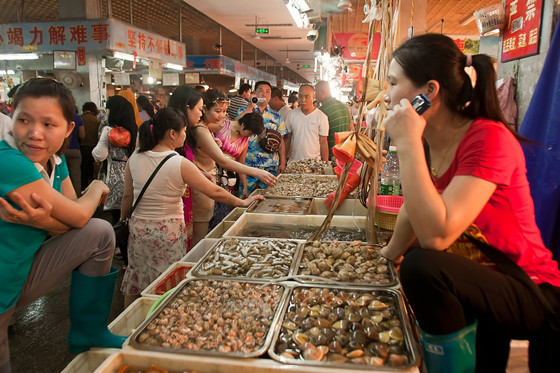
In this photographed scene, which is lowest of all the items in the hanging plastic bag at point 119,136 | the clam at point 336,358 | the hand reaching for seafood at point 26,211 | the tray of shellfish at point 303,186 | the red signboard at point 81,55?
the clam at point 336,358

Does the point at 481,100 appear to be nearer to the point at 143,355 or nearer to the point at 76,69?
the point at 143,355

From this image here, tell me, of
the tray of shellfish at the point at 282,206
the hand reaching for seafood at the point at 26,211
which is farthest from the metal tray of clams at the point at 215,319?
the tray of shellfish at the point at 282,206

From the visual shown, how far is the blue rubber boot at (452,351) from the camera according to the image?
112 cm

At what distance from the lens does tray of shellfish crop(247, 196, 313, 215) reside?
2975 mm

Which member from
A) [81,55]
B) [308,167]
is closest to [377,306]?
[308,167]

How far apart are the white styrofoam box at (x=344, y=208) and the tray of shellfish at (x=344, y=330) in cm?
156

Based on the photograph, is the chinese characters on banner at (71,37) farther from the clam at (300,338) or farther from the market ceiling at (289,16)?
the clam at (300,338)

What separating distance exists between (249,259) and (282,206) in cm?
126

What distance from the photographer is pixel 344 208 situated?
3.18 meters

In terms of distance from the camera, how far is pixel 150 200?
2.55 m

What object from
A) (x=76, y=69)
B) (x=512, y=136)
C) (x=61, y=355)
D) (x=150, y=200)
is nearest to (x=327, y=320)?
(x=512, y=136)

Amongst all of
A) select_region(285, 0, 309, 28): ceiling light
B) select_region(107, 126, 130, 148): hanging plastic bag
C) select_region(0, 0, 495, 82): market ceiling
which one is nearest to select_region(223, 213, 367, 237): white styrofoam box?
select_region(107, 126, 130, 148): hanging plastic bag

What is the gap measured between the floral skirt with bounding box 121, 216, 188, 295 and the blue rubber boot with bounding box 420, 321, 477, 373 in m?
1.85

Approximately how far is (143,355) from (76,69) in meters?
8.30
